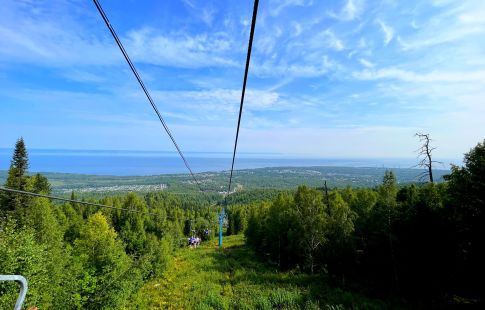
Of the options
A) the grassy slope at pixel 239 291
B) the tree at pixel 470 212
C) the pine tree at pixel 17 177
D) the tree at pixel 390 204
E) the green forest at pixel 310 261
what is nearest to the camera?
the tree at pixel 470 212

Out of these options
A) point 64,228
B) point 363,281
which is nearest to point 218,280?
point 363,281

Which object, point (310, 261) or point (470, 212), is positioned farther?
point (310, 261)

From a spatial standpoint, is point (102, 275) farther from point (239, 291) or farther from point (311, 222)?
point (311, 222)

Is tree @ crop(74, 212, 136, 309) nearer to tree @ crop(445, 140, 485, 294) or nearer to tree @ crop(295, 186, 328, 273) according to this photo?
tree @ crop(295, 186, 328, 273)

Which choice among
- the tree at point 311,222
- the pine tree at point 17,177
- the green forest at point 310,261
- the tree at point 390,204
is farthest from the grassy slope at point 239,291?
the pine tree at point 17,177

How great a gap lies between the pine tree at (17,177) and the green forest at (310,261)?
104 millimetres

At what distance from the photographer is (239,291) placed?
80.8 ft

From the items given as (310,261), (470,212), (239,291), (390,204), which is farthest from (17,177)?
(470,212)

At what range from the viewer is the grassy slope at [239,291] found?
779 inches

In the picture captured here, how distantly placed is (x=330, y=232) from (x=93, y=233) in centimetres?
2503

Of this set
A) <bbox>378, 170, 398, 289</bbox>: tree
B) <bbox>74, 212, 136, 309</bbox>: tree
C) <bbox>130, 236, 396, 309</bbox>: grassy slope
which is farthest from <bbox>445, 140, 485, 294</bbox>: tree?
<bbox>74, 212, 136, 309</bbox>: tree

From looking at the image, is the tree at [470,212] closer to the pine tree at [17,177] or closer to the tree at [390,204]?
the tree at [390,204]

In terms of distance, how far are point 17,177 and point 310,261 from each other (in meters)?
33.9

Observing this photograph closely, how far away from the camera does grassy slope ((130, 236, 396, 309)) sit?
1980 cm
